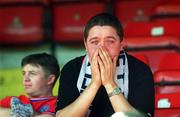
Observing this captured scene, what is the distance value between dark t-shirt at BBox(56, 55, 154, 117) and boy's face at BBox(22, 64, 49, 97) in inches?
17.3

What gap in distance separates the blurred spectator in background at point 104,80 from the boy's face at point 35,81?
0.44 meters

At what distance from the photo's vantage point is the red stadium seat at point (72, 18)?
5.27m

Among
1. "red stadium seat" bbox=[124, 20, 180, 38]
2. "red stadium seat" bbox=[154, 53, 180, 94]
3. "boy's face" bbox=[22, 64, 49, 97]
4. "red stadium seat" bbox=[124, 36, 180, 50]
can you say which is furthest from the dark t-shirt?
"red stadium seat" bbox=[124, 20, 180, 38]

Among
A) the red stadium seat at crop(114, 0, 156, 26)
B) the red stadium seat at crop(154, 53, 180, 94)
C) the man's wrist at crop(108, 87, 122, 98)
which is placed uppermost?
the red stadium seat at crop(114, 0, 156, 26)

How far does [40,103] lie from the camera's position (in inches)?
129

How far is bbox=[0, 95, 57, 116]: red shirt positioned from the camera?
10.6 ft

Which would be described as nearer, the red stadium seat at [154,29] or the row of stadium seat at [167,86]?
the row of stadium seat at [167,86]

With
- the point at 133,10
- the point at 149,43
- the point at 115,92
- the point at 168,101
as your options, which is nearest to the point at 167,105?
the point at 168,101

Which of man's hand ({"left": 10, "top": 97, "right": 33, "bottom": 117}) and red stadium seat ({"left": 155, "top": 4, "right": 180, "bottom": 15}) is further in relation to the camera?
red stadium seat ({"left": 155, "top": 4, "right": 180, "bottom": 15})

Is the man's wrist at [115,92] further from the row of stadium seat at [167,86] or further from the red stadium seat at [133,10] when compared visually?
the red stadium seat at [133,10]

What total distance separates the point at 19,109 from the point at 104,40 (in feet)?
1.78

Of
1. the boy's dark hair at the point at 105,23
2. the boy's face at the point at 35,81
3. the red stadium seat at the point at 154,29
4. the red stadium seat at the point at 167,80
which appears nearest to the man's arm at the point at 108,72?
the boy's dark hair at the point at 105,23

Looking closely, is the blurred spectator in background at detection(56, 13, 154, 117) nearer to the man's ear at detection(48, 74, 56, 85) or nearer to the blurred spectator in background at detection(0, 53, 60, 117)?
the blurred spectator in background at detection(0, 53, 60, 117)

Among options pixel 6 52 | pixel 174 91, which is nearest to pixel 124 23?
pixel 6 52
